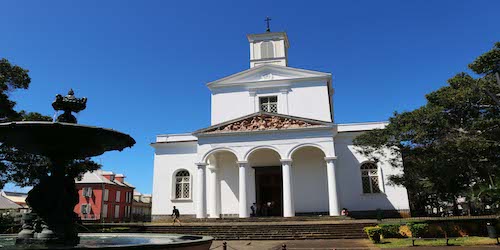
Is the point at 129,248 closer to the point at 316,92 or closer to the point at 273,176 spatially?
the point at 273,176

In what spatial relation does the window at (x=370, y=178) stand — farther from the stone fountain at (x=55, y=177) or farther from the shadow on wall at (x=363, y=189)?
the stone fountain at (x=55, y=177)

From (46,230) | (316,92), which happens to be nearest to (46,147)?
(46,230)

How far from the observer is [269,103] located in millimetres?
29109

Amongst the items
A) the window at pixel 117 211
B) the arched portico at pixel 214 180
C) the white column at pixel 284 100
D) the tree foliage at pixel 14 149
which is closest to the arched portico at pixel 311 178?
the white column at pixel 284 100

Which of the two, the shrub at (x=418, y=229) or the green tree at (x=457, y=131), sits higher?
the green tree at (x=457, y=131)

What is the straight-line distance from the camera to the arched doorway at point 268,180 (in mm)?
25953

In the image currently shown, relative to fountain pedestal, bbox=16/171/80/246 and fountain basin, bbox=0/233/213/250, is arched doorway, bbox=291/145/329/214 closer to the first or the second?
fountain basin, bbox=0/233/213/250

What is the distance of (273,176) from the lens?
2633 centimetres

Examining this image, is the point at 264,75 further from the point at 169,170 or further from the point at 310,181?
the point at 169,170

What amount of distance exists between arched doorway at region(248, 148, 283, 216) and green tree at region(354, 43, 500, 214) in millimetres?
10550

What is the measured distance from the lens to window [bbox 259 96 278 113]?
2885 centimetres

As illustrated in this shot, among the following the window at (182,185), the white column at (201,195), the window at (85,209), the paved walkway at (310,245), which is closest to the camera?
the paved walkway at (310,245)

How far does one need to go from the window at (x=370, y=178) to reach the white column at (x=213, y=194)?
425 inches

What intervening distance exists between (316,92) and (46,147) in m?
23.1
